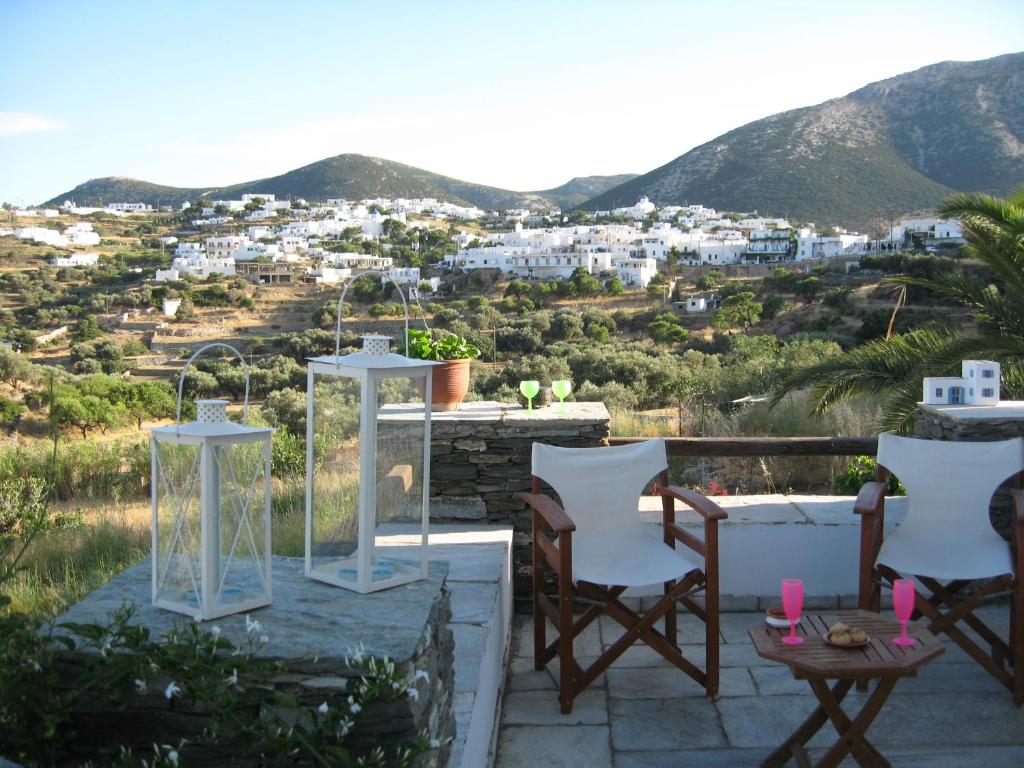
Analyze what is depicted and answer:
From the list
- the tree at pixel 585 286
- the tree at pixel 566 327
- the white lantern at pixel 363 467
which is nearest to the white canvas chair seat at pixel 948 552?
the white lantern at pixel 363 467

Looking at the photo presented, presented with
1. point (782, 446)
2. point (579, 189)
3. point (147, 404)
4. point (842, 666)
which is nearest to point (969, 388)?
point (782, 446)

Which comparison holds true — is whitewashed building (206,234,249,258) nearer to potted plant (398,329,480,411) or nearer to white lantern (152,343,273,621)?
potted plant (398,329,480,411)

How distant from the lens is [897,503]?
3.68 m

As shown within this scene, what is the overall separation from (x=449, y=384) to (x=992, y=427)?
206cm

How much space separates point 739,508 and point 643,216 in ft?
179

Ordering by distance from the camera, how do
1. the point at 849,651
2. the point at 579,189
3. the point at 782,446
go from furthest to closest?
the point at 579,189 → the point at 782,446 → the point at 849,651

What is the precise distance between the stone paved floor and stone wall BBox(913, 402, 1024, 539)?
0.65m

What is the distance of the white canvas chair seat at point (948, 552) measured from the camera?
2688 millimetres

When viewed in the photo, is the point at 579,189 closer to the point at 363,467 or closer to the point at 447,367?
the point at 447,367

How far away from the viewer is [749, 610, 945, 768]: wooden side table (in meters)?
1.99

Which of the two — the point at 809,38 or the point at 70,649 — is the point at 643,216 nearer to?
the point at 809,38

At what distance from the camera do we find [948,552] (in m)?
2.82

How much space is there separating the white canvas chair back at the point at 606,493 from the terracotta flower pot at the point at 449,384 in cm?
74

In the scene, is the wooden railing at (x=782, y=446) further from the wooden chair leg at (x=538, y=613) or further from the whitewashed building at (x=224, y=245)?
the whitewashed building at (x=224, y=245)
